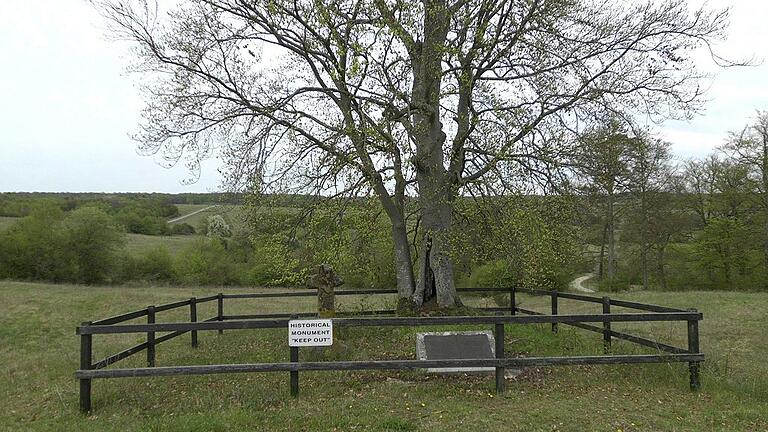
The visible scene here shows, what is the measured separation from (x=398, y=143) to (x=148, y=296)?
2202 centimetres

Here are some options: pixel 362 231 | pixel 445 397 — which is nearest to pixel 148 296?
pixel 362 231

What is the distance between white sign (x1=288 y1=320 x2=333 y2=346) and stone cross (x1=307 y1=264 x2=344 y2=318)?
2.49m

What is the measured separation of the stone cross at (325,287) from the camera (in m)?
10.2

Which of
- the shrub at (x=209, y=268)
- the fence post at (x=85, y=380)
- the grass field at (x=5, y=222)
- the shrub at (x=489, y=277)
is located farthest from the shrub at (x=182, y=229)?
the fence post at (x=85, y=380)

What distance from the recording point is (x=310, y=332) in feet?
24.9

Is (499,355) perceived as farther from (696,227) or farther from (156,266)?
(156,266)

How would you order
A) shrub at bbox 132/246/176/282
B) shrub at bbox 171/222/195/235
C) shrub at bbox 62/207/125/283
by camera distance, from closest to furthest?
shrub at bbox 62/207/125/283 → shrub at bbox 132/246/176/282 → shrub at bbox 171/222/195/235

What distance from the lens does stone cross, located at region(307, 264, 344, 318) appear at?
10.2 m

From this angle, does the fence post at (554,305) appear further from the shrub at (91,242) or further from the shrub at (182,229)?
the shrub at (182,229)

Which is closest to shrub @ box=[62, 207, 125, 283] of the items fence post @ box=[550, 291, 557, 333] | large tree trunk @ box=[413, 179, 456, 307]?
large tree trunk @ box=[413, 179, 456, 307]

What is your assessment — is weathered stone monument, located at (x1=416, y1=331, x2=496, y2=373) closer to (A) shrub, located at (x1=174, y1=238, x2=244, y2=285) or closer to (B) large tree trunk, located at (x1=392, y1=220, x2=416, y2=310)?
(B) large tree trunk, located at (x1=392, y1=220, x2=416, y2=310)

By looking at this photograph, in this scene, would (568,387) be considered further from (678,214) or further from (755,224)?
(755,224)

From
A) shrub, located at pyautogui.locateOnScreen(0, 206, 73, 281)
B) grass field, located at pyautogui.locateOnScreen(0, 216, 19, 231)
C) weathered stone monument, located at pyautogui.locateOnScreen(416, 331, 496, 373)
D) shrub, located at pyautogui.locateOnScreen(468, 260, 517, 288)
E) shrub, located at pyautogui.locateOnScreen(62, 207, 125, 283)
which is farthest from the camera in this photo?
grass field, located at pyautogui.locateOnScreen(0, 216, 19, 231)

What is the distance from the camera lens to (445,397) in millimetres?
7277
